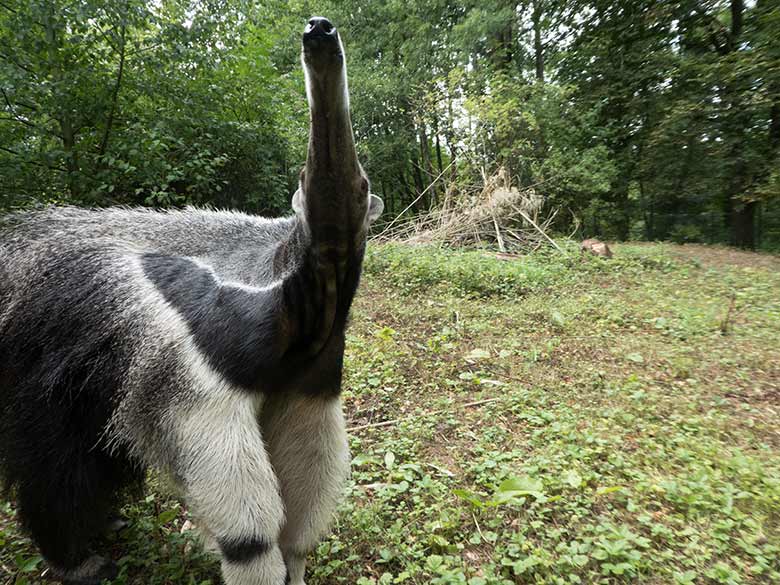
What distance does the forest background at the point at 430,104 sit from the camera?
17.1 ft

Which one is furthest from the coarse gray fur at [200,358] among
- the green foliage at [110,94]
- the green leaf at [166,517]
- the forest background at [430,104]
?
the green foliage at [110,94]

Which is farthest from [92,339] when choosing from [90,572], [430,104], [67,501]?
[430,104]

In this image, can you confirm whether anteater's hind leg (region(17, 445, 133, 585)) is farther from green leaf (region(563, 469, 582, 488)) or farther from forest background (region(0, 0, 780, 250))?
forest background (region(0, 0, 780, 250))

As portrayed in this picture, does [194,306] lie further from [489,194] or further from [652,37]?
[652,37]

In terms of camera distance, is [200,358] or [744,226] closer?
[200,358]

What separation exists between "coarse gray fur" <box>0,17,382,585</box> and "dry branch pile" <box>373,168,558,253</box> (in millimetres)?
8717

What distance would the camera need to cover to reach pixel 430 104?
13266 millimetres

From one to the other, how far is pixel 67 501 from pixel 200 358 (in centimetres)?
105

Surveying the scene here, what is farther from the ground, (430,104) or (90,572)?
(430,104)

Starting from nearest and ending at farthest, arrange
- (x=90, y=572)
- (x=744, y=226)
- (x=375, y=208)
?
(x=375, y=208), (x=90, y=572), (x=744, y=226)

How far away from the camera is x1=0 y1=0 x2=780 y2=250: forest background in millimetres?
5219

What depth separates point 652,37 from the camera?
616 inches

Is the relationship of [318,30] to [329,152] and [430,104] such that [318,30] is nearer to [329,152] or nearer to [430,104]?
[329,152]

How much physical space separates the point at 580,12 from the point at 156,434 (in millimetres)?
20460
